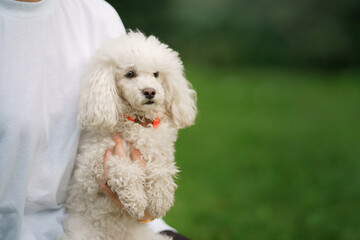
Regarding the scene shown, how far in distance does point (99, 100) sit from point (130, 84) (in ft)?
0.51

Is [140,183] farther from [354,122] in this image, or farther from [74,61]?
[354,122]

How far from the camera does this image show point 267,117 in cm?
765

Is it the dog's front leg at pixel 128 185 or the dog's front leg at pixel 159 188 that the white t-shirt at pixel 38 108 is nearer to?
the dog's front leg at pixel 128 185

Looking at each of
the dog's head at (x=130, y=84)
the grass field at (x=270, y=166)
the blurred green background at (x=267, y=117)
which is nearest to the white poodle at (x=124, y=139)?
the dog's head at (x=130, y=84)

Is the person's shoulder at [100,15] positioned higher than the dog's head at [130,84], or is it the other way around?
the person's shoulder at [100,15]

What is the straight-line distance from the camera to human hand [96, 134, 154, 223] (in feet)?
5.79

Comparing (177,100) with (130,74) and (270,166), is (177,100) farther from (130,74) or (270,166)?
(270,166)

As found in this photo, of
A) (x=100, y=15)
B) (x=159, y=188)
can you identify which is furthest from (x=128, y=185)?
(x=100, y=15)

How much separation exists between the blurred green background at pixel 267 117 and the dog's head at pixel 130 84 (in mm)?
2298

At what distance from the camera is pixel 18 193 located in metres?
1.61

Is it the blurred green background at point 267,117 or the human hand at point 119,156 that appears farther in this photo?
the blurred green background at point 267,117

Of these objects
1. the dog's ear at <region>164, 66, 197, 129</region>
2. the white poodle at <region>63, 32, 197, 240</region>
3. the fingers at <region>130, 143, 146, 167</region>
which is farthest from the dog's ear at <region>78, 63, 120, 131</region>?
the dog's ear at <region>164, 66, 197, 129</region>

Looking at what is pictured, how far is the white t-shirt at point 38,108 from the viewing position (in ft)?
5.28

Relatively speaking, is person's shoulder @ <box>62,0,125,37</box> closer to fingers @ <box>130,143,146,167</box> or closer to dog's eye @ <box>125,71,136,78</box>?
dog's eye @ <box>125,71,136,78</box>
